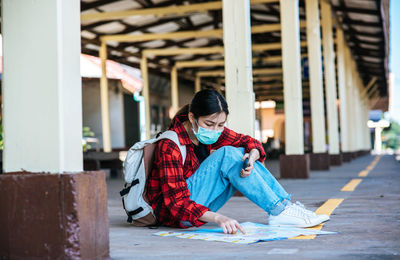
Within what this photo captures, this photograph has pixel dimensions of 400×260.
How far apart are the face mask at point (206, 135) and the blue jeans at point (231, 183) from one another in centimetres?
9

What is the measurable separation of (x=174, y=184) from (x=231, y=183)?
1.44 feet

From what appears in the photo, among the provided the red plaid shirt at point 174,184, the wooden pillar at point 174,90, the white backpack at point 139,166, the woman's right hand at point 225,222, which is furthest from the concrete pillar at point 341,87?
the woman's right hand at point 225,222

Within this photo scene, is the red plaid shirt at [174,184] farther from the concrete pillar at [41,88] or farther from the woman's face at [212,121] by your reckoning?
the concrete pillar at [41,88]

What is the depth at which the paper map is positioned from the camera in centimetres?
295

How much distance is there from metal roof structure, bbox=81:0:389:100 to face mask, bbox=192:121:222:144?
314 inches

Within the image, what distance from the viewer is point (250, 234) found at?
310cm

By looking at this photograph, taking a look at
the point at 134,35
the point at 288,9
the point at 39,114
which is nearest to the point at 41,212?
the point at 39,114

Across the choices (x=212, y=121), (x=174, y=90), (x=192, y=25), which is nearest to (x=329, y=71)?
(x=192, y=25)

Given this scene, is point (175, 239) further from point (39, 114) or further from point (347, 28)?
point (347, 28)

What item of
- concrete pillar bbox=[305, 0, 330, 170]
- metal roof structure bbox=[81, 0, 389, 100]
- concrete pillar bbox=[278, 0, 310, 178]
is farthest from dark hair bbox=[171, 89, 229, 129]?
metal roof structure bbox=[81, 0, 389, 100]

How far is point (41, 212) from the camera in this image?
7.47 ft

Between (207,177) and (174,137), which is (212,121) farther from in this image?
(207,177)

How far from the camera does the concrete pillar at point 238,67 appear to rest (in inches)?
224

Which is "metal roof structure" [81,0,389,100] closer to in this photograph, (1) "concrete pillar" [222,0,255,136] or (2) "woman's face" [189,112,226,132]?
(1) "concrete pillar" [222,0,255,136]
